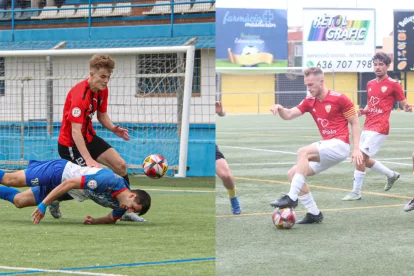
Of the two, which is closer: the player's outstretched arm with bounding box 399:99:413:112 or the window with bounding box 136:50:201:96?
the player's outstretched arm with bounding box 399:99:413:112

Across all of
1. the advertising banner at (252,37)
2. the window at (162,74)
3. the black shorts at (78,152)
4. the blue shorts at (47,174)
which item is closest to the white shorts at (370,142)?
the advertising banner at (252,37)

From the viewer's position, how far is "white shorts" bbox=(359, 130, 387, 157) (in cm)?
339

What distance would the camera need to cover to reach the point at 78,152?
7.07 metres

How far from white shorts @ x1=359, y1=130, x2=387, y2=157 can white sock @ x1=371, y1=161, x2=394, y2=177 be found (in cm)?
7

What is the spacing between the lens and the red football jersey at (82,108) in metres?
6.92

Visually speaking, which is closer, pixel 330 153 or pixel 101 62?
pixel 330 153

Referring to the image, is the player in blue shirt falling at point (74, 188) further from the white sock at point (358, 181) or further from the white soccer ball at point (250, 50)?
the white soccer ball at point (250, 50)

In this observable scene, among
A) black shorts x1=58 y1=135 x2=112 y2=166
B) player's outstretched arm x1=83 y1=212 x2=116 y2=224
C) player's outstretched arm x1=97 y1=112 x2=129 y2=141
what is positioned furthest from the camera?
player's outstretched arm x1=97 y1=112 x2=129 y2=141

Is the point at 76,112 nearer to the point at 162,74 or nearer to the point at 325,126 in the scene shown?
the point at 325,126

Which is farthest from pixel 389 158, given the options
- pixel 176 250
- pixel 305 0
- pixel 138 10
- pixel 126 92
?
pixel 138 10

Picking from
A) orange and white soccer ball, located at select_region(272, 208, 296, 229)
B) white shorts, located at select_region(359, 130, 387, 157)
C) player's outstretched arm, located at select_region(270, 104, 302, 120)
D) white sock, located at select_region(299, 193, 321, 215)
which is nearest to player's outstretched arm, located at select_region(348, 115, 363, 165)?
white shorts, located at select_region(359, 130, 387, 157)

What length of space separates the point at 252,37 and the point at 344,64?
339mm

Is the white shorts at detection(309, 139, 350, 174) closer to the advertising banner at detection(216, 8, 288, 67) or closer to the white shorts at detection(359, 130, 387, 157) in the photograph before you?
the white shorts at detection(359, 130, 387, 157)

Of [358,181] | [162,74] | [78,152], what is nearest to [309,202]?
[358,181]
